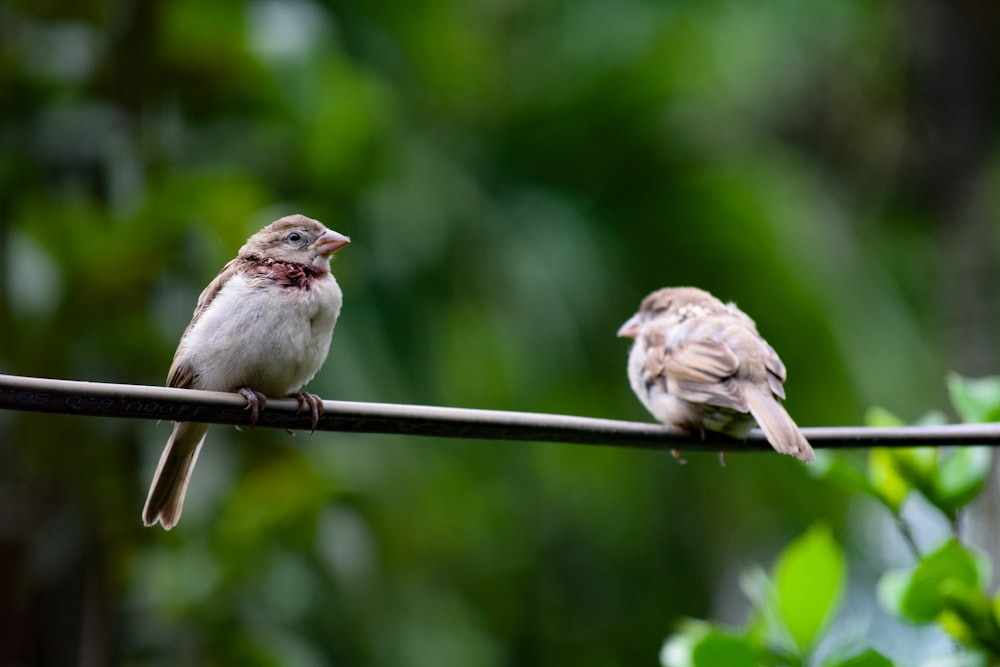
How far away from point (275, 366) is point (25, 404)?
4.20 ft

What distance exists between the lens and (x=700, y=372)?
4121 millimetres

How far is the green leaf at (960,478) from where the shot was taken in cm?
299

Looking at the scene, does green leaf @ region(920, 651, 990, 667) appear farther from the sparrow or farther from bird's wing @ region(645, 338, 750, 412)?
the sparrow

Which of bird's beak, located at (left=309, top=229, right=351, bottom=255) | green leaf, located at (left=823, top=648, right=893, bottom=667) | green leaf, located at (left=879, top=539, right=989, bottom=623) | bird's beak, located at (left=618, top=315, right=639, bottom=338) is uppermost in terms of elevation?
bird's beak, located at (left=618, top=315, right=639, bottom=338)

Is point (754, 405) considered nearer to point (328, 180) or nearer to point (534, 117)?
point (328, 180)

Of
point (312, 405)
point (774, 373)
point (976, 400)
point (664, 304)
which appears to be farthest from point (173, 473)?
point (976, 400)

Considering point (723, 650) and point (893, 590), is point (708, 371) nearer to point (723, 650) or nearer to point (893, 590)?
point (893, 590)

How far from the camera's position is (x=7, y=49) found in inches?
248

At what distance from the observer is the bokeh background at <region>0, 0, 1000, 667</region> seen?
570cm

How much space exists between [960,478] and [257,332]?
2.01 m

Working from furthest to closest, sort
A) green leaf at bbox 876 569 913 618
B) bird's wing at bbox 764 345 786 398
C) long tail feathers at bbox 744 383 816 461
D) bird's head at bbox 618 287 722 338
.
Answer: bird's head at bbox 618 287 722 338 → bird's wing at bbox 764 345 786 398 → long tail feathers at bbox 744 383 816 461 → green leaf at bbox 876 569 913 618

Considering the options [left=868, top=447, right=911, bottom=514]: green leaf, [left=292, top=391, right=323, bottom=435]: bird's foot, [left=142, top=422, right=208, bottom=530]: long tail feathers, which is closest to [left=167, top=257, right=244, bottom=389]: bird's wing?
[left=142, top=422, right=208, bottom=530]: long tail feathers

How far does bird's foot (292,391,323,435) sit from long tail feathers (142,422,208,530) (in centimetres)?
40

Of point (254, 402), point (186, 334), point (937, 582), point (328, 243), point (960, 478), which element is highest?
point (328, 243)
